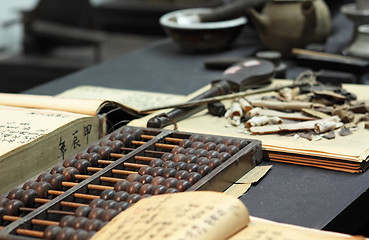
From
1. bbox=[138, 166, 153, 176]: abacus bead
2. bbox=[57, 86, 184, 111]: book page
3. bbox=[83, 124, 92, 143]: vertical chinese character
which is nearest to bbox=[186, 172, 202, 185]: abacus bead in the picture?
bbox=[138, 166, 153, 176]: abacus bead

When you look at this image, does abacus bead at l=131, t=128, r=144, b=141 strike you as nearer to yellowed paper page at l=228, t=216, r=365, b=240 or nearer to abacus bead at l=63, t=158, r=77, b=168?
abacus bead at l=63, t=158, r=77, b=168

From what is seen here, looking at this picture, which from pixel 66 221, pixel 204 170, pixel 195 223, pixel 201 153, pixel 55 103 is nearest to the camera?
pixel 195 223

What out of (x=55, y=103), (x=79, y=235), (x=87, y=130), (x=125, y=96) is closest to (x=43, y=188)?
(x=79, y=235)

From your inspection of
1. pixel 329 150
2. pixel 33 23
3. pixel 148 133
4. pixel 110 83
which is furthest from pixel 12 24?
pixel 329 150

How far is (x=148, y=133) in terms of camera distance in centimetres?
163

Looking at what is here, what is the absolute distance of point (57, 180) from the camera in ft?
4.44

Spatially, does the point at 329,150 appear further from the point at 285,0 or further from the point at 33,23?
the point at 33,23

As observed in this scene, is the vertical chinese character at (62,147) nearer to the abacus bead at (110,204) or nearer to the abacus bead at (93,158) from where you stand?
the abacus bead at (93,158)

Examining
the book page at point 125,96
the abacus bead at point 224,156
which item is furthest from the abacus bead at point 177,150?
the book page at point 125,96

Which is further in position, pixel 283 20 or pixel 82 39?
pixel 82 39

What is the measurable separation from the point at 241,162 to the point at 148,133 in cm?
30

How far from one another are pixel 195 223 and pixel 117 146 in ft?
1.75

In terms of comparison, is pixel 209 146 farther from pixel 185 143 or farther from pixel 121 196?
pixel 121 196

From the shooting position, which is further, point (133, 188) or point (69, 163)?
point (69, 163)
